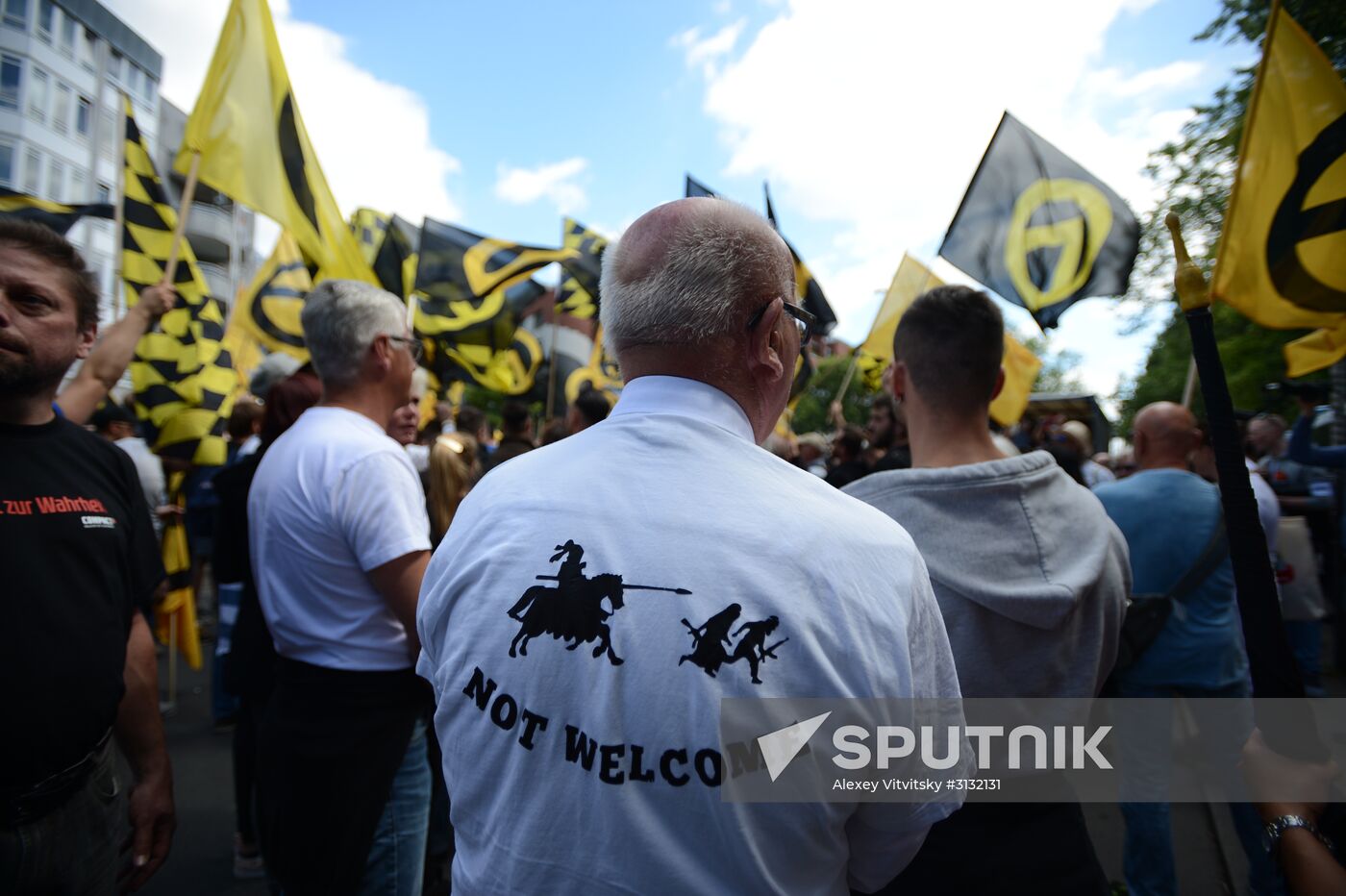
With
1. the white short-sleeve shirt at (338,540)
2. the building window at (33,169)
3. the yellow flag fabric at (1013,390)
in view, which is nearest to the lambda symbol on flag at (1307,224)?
the white short-sleeve shirt at (338,540)

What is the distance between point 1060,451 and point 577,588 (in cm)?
540

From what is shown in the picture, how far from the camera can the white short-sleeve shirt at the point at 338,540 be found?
7.01 ft

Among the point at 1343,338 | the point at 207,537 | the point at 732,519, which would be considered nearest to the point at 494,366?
the point at 207,537

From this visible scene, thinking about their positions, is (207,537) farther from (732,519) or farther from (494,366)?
(732,519)

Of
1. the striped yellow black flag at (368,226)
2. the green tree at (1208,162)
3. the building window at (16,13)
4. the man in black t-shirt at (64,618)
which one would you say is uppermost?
the building window at (16,13)

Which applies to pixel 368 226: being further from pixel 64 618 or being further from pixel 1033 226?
pixel 64 618

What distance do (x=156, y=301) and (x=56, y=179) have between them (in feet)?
129

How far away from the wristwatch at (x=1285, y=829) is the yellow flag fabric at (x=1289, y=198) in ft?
6.65

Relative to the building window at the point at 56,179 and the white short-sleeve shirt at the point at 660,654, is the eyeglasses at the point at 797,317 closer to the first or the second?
the white short-sleeve shirt at the point at 660,654

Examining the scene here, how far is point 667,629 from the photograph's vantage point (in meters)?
1.02

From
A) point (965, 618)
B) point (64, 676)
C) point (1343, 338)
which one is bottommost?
point (64, 676)

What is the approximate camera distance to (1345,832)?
131cm

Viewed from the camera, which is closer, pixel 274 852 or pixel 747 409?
pixel 747 409

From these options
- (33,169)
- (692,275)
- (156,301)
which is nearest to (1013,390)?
(156,301)
